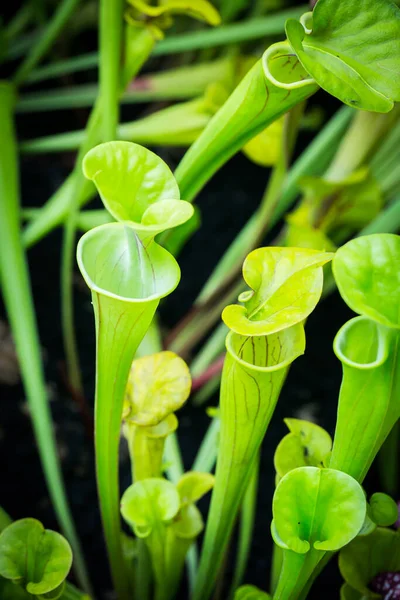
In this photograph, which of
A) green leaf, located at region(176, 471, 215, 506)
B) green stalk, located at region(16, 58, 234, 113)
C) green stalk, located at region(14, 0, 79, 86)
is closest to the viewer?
green leaf, located at region(176, 471, 215, 506)

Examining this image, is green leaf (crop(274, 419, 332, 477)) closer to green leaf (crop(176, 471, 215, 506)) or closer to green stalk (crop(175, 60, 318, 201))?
green leaf (crop(176, 471, 215, 506))

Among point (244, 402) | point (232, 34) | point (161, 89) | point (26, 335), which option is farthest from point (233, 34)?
point (244, 402)

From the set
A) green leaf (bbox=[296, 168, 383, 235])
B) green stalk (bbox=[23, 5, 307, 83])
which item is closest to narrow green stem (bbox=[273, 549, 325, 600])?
green leaf (bbox=[296, 168, 383, 235])

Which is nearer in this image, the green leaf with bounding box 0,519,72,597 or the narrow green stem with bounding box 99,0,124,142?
the green leaf with bounding box 0,519,72,597

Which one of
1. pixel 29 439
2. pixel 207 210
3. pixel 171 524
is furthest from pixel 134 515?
pixel 207 210

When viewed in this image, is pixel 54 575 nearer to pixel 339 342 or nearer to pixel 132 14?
pixel 339 342

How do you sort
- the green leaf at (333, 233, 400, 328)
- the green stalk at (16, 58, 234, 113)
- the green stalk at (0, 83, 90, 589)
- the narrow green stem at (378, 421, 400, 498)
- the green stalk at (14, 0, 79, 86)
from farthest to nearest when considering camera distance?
1. the green stalk at (16, 58, 234, 113)
2. the green stalk at (14, 0, 79, 86)
3. the narrow green stem at (378, 421, 400, 498)
4. the green stalk at (0, 83, 90, 589)
5. the green leaf at (333, 233, 400, 328)

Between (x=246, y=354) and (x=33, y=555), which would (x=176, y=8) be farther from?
(x=33, y=555)
